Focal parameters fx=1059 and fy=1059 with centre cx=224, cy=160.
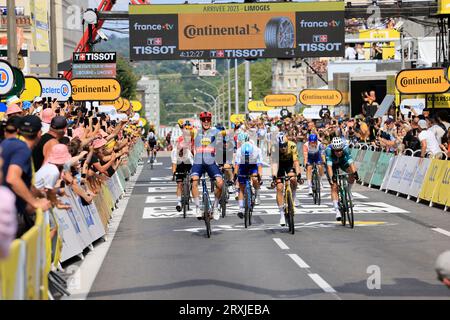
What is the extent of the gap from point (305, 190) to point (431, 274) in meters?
18.4

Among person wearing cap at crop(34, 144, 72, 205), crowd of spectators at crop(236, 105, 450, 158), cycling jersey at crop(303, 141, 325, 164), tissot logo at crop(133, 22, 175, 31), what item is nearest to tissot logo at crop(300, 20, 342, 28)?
crowd of spectators at crop(236, 105, 450, 158)

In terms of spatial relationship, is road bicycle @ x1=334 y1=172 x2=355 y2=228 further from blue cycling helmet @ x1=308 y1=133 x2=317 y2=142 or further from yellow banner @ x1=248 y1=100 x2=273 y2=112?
yellow banner @ x1=248 y1=100 x2=273 y2=112

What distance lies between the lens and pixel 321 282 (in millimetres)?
12344

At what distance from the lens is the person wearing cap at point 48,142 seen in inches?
546

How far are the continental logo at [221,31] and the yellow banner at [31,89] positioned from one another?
36.6ft

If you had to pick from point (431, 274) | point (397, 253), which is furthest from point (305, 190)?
point (431, 274)

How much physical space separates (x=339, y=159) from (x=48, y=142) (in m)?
7.61

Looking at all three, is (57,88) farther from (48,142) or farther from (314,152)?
(48,142)

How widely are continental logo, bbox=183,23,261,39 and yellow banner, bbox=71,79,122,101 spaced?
Answer: 2.99 m

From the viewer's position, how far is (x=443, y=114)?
2695 cm

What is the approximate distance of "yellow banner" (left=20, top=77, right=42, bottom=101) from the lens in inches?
983

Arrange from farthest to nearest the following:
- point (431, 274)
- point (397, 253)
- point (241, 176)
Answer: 1. point (241, 176)
2. point (397, 253)
3. point (431, 274)

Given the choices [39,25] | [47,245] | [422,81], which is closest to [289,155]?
[47,245]
